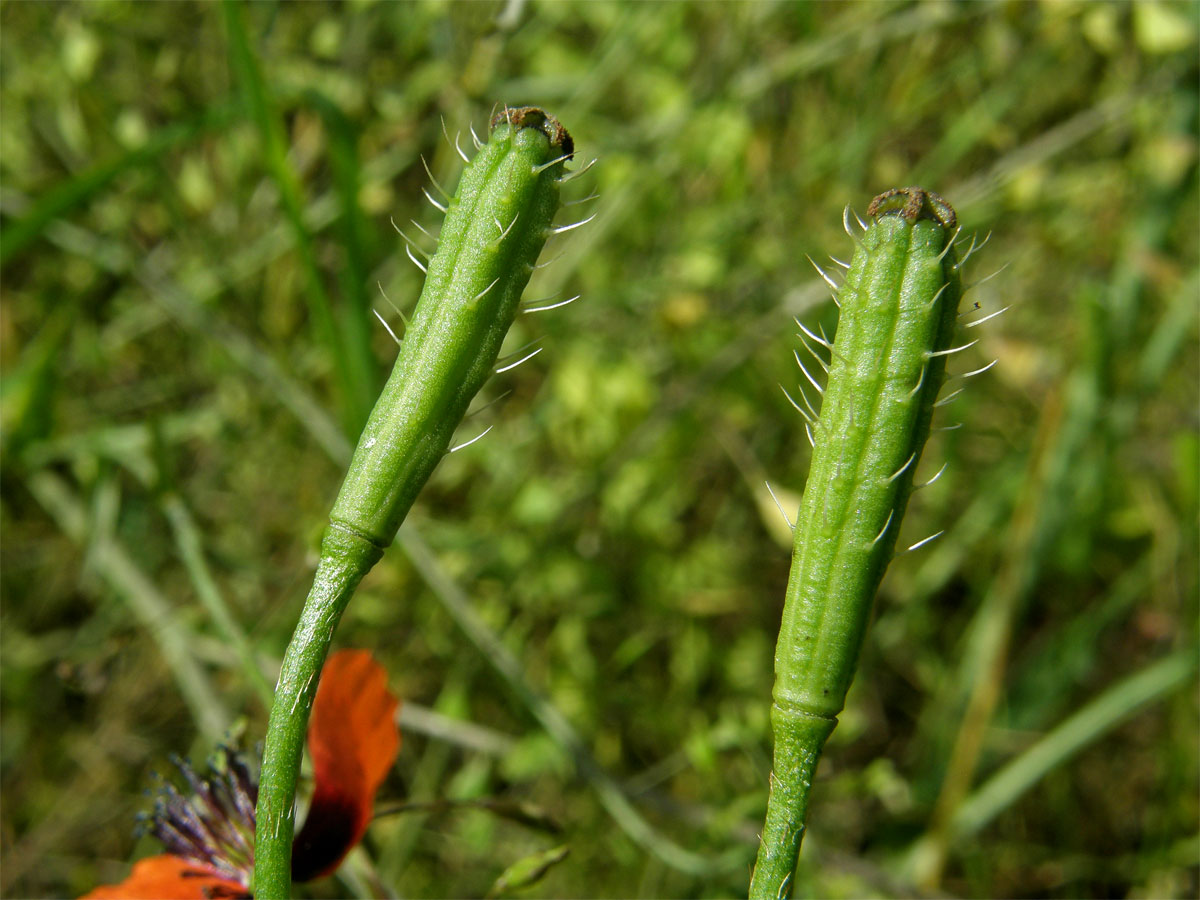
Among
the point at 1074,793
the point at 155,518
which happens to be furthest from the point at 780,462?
the point at 155,518

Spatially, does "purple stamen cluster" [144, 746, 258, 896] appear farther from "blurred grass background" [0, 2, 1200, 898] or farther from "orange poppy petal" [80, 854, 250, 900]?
"blurred grass background" [0, 2, 1200, 898]

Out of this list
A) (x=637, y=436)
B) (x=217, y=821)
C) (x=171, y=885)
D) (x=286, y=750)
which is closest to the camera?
(x=286, y=750)

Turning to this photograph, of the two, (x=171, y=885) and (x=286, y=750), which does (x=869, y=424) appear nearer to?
(x=286, y=750)

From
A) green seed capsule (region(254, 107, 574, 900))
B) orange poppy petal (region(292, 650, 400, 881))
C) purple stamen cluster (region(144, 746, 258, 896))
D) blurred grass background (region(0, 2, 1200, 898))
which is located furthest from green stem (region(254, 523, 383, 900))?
blurred grass background (region(0, 2, 1200, 898))

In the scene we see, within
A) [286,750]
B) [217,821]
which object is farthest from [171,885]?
[286,750]

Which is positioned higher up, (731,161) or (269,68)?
(269,68)

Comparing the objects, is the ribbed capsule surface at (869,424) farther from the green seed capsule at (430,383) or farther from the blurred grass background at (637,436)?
the blurred grass background at (637,436)

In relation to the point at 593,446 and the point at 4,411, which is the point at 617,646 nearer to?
the point at 593,446

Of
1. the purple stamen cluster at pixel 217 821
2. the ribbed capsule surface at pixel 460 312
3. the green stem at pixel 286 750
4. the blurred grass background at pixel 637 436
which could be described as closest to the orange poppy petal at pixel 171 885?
the purple stamen cluster at pixel 217 821
